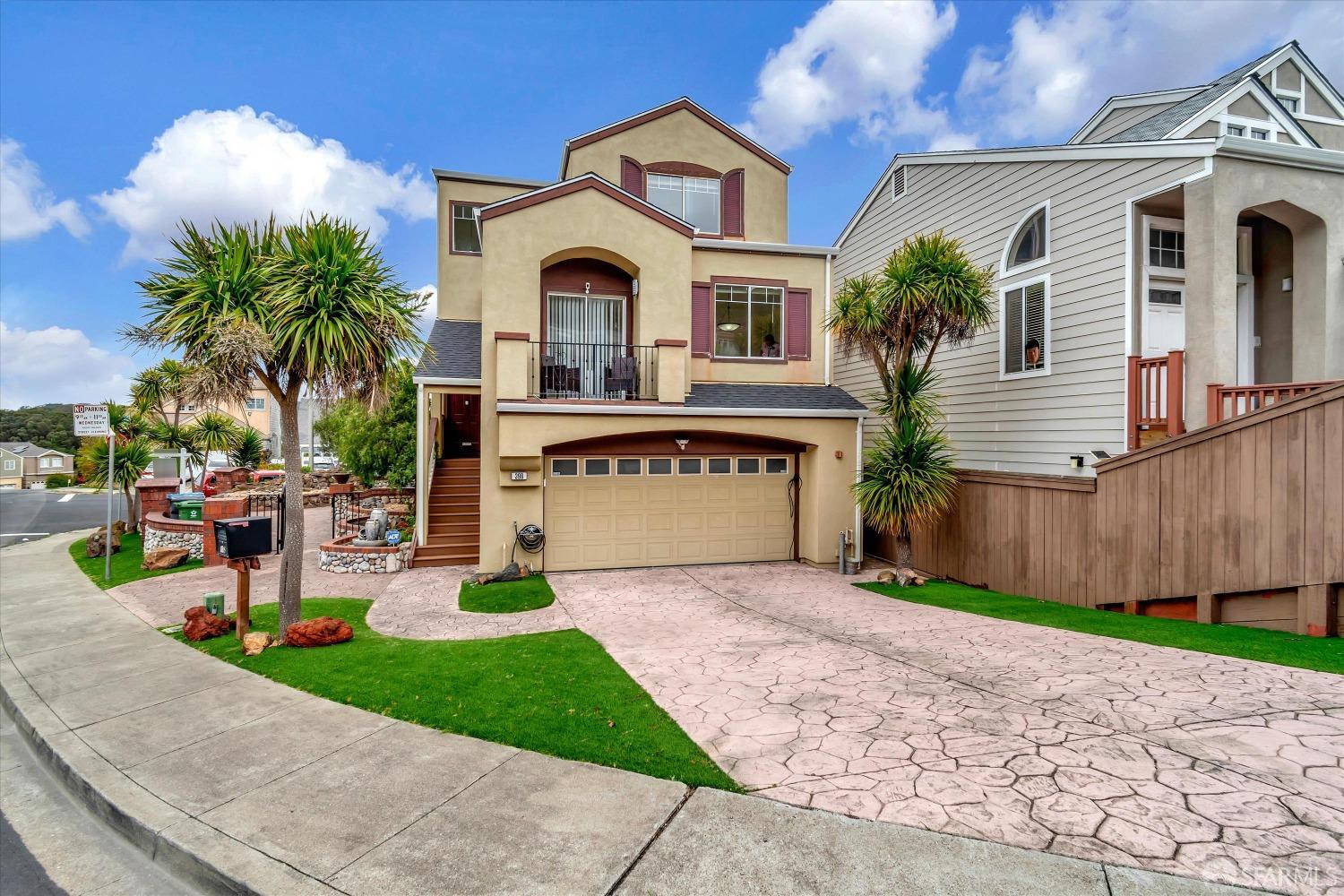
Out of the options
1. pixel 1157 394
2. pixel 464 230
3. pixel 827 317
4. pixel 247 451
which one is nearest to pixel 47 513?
pixel 247 451

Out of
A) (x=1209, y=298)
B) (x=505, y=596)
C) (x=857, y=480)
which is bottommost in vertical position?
(x=505, y=596)

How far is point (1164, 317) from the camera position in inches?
383

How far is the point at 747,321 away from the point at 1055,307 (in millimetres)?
5677

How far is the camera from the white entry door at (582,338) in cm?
1191

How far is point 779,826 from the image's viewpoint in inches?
132

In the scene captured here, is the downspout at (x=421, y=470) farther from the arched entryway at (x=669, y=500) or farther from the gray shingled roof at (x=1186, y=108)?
the gray shingled roof at (x=1186, y=108)

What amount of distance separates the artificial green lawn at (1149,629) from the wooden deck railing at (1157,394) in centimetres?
255

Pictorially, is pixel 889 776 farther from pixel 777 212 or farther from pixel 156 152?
pixel 156 152

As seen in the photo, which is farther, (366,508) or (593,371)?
(366,508)

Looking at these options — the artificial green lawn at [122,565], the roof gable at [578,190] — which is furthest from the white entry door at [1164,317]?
the artificial green lawn at [122,565]

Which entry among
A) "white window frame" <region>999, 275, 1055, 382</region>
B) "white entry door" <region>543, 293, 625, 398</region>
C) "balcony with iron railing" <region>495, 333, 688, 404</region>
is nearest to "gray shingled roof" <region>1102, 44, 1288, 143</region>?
"white window frame" <region>999, 275, 1055, 382</region>

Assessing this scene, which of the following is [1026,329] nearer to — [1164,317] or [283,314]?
[1164,317]

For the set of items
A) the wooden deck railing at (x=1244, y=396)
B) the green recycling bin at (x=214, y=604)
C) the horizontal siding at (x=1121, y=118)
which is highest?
the horizontal siding at (x=1121, y=118)

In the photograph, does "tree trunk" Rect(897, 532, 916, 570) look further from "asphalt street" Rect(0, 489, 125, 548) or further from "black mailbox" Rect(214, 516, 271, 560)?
"asphalt street" Rect(0, 489, 125, 548)
